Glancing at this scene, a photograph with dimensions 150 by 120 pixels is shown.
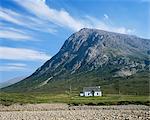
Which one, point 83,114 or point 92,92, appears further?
point 92,92

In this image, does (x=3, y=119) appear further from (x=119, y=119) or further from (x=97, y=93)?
(x=97, y=93)

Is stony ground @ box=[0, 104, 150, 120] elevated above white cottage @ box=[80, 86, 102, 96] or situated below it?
below

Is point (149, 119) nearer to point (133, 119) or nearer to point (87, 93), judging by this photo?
point (133, 119)


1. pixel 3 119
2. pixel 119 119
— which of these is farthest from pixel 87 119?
pixel 3 119

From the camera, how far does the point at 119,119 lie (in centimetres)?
3591

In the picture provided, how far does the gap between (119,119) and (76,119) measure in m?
5.89

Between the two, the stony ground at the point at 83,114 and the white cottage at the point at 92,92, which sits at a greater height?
the white cottage at the point at 92,92

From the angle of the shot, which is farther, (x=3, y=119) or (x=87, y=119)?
(x=3, y=119)

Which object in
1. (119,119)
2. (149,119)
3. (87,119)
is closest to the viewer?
(149,119)

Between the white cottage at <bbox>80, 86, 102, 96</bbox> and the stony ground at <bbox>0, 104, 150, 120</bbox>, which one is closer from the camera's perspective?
the stony ground at <bbox>0, 104, 150, 120</bbox>

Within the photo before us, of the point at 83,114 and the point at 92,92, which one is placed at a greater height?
the point at 92,92

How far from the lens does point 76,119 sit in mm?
39031

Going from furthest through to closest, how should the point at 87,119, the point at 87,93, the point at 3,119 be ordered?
1. the point at 87,93
2. the point at 3,119
3. the point at 87,119

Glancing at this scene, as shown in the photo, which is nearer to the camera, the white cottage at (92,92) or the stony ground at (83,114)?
the stony ground at (83,114)
